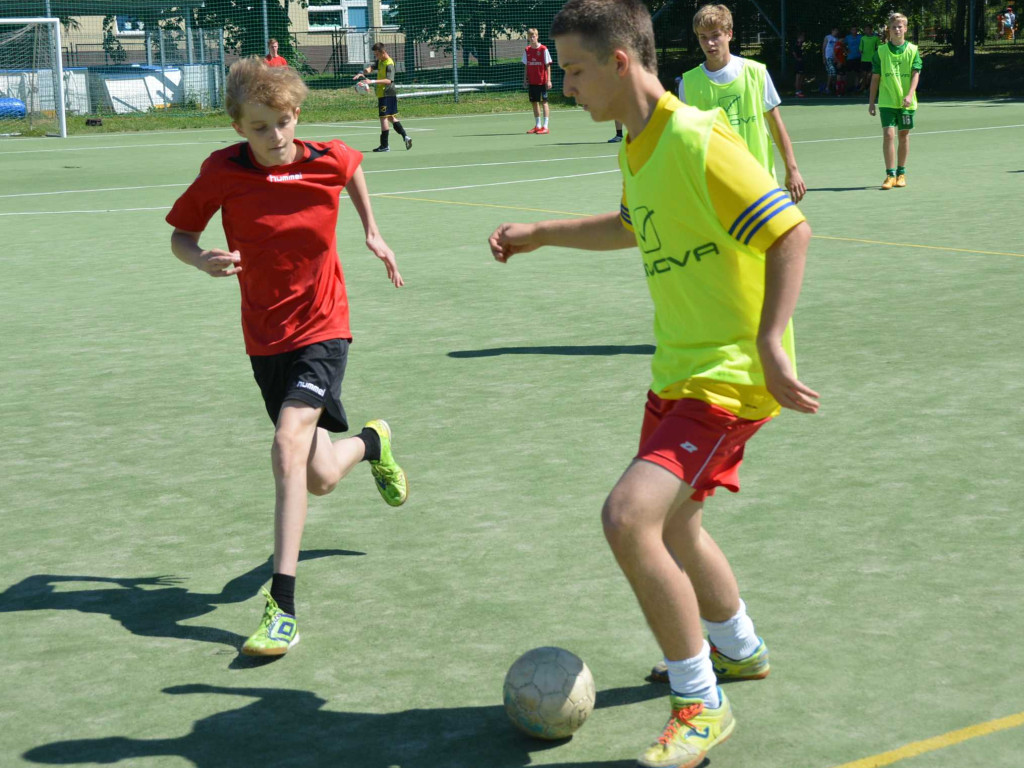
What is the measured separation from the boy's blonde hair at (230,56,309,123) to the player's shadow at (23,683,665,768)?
200 centimetres

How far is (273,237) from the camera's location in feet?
16.0

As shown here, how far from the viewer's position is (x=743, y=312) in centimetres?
361

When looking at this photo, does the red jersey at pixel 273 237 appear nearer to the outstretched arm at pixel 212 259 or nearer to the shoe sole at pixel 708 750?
the outstretched arm at pixel 212 259

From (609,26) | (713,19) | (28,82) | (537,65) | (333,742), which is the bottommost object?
(333,742)

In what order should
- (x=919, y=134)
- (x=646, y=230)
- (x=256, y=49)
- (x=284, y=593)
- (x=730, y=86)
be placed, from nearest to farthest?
(x=646, y=230) < (x=284, y=593) < (x=730, y=86) < (x=919, y=134) < (x=256, y=49)

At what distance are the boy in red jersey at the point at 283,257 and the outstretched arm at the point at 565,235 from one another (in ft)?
3.24

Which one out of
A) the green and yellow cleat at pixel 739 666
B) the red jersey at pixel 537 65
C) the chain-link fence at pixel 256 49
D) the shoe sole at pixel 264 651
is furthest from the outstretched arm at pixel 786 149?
the chain-link fence at pixel 256 49

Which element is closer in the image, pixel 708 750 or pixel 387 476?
pixel 708 750

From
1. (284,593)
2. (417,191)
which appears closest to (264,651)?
(284,593)

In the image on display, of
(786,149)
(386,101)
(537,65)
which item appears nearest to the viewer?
(786,149)

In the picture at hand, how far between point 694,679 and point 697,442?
0.60m

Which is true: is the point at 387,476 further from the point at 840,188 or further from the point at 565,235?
the point at 840,188

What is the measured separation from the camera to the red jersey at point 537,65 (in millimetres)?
29641

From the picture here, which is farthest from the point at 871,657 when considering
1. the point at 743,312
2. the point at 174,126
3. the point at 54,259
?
the point at 174,126
